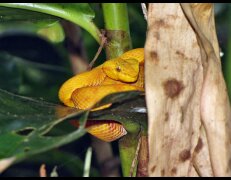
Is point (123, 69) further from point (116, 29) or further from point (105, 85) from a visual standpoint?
point (116, 29)

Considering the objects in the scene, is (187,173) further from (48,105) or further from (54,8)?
(54,8)

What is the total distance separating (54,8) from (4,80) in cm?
116

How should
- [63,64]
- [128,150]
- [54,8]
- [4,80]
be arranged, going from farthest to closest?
[63,64] → [4,80] → [54,8] → [128,150]

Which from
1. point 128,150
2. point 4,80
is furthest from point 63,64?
point 128,150

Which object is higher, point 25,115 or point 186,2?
point 186,2

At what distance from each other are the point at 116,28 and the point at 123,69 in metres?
0.33

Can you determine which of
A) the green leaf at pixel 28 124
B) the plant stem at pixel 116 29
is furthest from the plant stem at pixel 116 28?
the green leaf at pixel 28 124

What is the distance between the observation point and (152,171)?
50.3 inches

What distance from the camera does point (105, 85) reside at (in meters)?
1.76

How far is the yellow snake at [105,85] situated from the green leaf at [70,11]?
14 cm

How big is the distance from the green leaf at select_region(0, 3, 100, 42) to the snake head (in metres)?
0.20

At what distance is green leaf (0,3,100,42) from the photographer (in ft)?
5.28

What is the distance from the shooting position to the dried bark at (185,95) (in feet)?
4.18

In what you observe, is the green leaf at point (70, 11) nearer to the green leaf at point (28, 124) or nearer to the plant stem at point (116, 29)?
the plant stem at point (116, 29)
